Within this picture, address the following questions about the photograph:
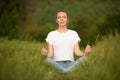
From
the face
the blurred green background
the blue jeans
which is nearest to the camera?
the blue jeans

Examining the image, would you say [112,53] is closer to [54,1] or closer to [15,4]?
[15,4]

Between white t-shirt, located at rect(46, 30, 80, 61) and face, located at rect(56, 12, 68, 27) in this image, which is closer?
face, located at rect(56, 12, 68, 27)

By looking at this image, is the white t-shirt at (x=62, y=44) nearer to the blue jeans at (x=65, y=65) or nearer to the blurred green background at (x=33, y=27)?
the blue jeans at (x=65, y=65)

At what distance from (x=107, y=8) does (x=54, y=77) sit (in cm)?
1529

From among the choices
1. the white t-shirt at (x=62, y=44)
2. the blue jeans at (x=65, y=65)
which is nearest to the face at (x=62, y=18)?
the white t-shirt at (x=62, y=44)

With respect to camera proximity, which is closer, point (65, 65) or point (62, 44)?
point (65, 65)

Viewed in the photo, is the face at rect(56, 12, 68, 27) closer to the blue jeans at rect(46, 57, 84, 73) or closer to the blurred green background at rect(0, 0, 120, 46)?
the blue jeans at rect(46, 57, 84, 73)

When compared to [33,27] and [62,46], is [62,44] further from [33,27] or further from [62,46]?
[33,27]

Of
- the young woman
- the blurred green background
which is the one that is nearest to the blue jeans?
the young woman

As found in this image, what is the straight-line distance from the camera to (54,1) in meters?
22.4

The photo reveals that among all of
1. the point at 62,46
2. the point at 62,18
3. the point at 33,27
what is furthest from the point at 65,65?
the point at 33,27

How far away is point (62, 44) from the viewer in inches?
251

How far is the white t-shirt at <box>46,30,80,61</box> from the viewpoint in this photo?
6352 mm

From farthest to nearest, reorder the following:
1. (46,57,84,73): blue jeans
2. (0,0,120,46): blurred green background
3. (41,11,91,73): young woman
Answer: (0,0,120,46): blurred green background → (41,11,91,73): young woman → (46,57,84,73): blue jeans
